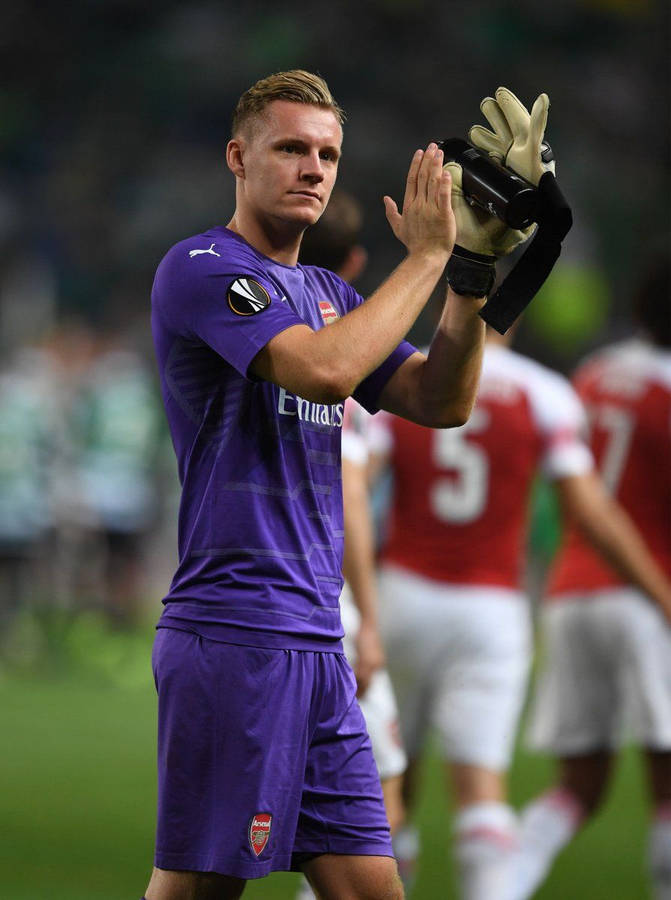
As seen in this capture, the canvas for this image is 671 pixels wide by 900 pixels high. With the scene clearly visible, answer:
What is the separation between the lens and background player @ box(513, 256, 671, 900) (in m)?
5.75

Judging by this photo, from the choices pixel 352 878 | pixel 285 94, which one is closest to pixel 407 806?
pixel 352 878

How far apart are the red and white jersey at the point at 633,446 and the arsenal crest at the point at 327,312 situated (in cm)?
263

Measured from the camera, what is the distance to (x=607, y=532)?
18.4 feet

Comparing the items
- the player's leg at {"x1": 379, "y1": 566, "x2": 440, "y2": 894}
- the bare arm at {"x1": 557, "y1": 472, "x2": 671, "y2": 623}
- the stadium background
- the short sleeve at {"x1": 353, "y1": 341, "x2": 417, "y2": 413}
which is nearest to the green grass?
the player's leg at {"x1": 379, "y1": 566, "x2": 440, "y2": 894}

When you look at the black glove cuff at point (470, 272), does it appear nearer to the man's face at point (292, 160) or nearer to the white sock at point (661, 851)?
the man's face at point (292, 160)

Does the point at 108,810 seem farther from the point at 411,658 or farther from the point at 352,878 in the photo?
the point at 352,878

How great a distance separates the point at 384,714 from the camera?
4773mm

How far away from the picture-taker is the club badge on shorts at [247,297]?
318 cm

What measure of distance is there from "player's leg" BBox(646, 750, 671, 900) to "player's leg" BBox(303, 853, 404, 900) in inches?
96.9

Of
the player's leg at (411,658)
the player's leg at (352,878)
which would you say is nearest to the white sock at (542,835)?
the player's leg at (411,658)

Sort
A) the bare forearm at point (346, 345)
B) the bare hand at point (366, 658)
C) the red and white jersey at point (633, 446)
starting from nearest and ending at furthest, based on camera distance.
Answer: the bare forearm at point (346, 345) < the bare hand at point (366, 658) < the red and white jersey at point (633, 446)

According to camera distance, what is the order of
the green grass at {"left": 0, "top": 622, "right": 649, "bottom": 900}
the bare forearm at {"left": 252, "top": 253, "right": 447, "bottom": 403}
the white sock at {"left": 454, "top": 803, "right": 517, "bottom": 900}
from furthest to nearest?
the green grass at {"left": 0, "top": 622, "right": 649, "bottom": 900}, the white sock at {"left": 454, "top": 803, "right": 517, "bottom": 900}, the bare forearm at {"left": 252, "top": 253, "right": 447, "bottom": 403}

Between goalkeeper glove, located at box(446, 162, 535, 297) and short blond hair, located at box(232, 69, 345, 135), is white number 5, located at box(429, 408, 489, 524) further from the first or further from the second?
short blond hair, located at box(232, 69, 345, 135)

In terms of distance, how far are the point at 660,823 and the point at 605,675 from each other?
0.57 m
